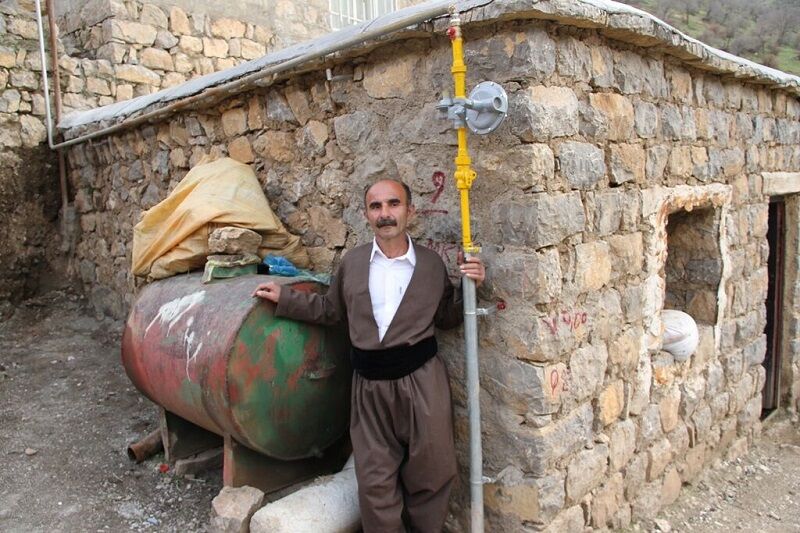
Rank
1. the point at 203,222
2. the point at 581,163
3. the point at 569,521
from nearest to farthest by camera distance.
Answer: the point at 581,163 → the point at 569,521 → the point at 203,222

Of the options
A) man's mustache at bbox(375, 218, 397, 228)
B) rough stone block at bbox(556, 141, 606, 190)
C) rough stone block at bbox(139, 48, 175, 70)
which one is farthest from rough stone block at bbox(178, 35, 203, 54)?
rough stone block at bbox(556, 141, 606, 190)

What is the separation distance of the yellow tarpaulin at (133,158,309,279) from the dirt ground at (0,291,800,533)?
3.65ft

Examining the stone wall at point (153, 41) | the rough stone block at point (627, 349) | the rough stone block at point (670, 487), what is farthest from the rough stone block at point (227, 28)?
the rough stone block at point (670, 487)

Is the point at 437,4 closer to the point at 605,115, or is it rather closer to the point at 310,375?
the point at 605,115

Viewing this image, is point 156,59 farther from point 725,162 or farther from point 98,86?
point 725,162

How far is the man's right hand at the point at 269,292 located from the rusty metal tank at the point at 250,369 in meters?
0.03

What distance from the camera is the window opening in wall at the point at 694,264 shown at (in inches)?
169

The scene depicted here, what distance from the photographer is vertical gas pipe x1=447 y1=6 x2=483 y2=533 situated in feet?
8.76

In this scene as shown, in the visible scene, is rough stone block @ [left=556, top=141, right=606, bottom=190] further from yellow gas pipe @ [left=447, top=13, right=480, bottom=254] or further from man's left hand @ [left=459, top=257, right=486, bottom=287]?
man's left hand @ [left=459, top=257, right=486, bottom=287]

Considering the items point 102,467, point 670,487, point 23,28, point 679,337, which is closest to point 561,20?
point 679,337

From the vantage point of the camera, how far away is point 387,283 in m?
2.89

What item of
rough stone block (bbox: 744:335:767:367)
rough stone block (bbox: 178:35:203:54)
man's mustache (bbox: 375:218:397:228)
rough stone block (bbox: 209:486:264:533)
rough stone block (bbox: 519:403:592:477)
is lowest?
rough stone block (bbox: 209:486:264:533)

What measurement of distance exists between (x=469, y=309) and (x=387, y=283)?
0.37 meters

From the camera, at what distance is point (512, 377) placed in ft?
9.43
